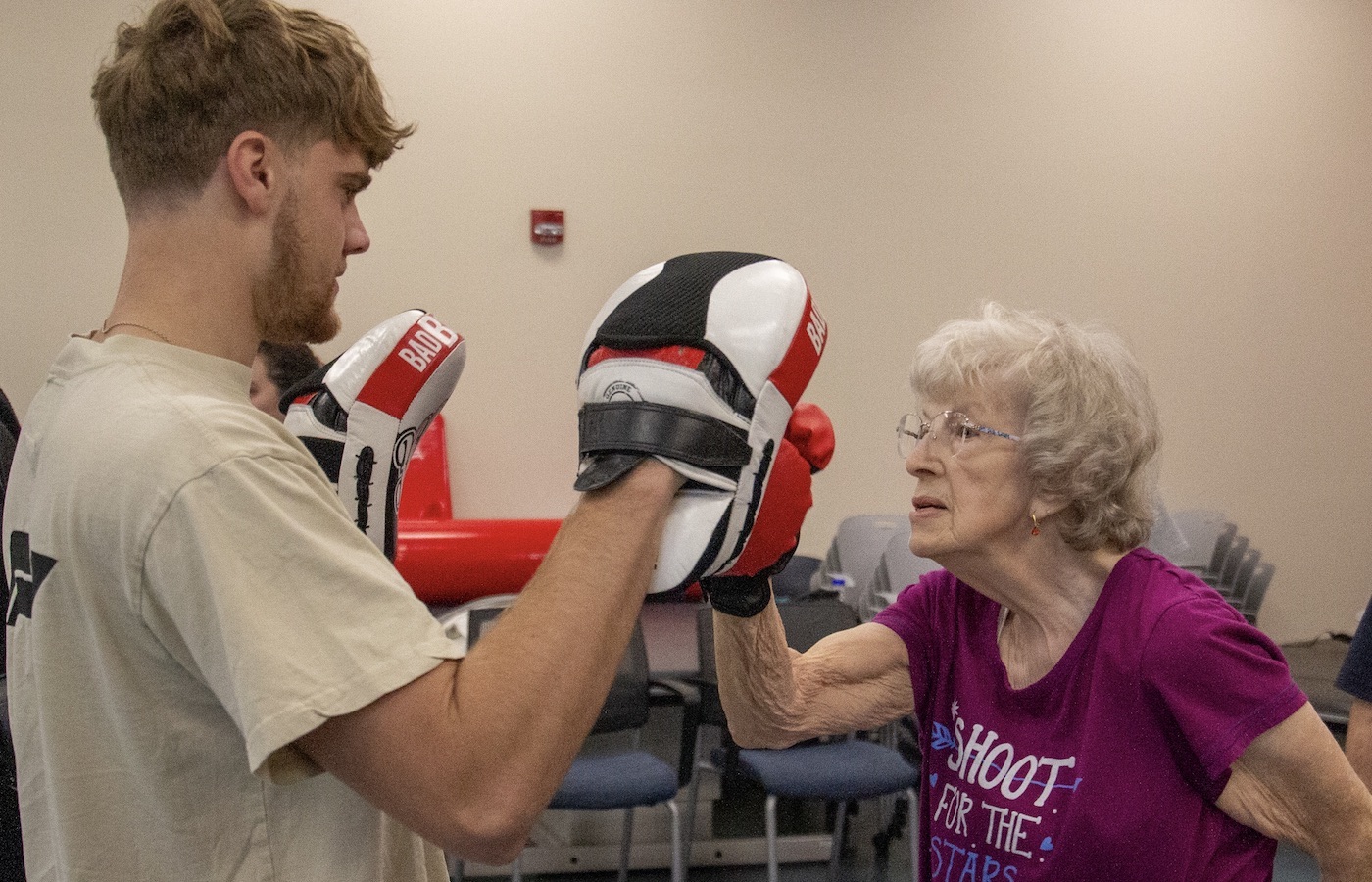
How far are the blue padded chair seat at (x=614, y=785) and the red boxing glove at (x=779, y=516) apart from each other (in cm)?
216

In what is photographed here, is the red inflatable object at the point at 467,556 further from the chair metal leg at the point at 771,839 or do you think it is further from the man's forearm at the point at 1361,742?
the man's forearm at the point at 1361,742

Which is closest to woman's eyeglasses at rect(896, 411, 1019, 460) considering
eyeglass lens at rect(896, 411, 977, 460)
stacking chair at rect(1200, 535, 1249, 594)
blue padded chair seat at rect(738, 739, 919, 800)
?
eyeglass lens at rect(896, 411, 977, 460)

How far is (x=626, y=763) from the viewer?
12.3ft

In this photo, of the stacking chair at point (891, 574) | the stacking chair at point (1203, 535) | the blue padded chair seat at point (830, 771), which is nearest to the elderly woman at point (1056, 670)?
the blue padded chair seat at point (830, 771)

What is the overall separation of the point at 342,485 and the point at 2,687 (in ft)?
2.42

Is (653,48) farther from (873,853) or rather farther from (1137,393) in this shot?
(1137,393)

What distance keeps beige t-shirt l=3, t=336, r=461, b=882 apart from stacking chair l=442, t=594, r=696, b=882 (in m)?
2.57

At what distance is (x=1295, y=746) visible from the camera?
142 cm

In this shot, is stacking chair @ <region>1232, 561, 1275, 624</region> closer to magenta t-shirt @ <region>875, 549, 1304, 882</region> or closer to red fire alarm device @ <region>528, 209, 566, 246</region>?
red fire alarm device @ <region>528, 209, 566, 246</region>

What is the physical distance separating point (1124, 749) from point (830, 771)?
2.27m

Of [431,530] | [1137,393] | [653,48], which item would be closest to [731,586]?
[1137,393]

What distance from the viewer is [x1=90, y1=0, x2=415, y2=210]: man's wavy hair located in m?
1.07

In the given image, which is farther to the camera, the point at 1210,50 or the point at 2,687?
the point at 1210,50

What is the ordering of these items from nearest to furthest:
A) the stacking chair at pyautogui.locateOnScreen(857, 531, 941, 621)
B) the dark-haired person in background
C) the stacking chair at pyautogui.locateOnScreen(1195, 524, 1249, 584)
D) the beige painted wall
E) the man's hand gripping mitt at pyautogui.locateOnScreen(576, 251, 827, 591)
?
the man's hand gripping mitt at pyautogui.locateOnScreen(576, 251, 827, 591)
the dark-haired person in background
the stacking chair at pyautogui.locateOnScreen(857, 531, 941, 621)
the beige painted wall
the stacking chair at pyautogui.locateOnScreen(1195, 524, 1249, 584)
